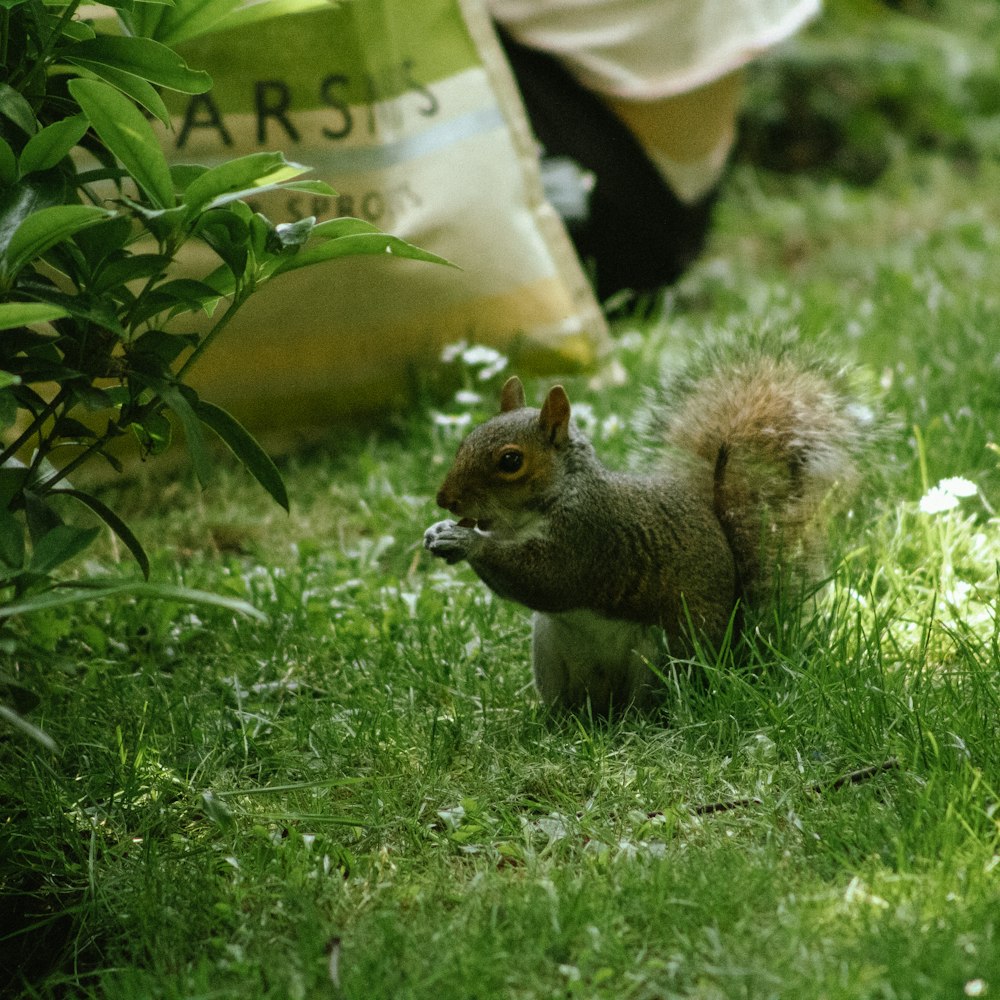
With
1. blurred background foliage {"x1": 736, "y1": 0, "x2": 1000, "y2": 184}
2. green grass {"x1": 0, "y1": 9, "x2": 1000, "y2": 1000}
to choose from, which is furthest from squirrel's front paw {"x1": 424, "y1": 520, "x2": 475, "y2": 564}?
blurred background foliage {"x1": 736, "y1": 0, "x2": 1000, "y2": 184}

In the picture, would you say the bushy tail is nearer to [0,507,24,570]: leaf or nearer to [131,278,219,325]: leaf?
[131,278,219,325]: leaf

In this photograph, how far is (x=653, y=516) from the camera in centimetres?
205

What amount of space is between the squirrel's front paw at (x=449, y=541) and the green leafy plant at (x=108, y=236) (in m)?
0.30

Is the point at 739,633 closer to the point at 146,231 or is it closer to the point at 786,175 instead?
the point at 146,231

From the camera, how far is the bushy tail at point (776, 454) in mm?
2146

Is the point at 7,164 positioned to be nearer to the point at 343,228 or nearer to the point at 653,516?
the point at 343,228

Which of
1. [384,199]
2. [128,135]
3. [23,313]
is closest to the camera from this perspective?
[23,313]

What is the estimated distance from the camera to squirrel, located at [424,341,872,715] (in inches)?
77.8

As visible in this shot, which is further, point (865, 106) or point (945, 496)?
point (865, 106)

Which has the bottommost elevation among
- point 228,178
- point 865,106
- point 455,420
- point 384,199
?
point 865,106

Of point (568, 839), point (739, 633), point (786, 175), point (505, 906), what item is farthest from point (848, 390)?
point (786, 175)

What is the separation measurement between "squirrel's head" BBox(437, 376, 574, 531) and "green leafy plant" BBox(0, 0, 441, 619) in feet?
1.26

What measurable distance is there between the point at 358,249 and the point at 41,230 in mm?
359

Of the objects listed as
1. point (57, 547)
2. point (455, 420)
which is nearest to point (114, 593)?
point (57, 547)
